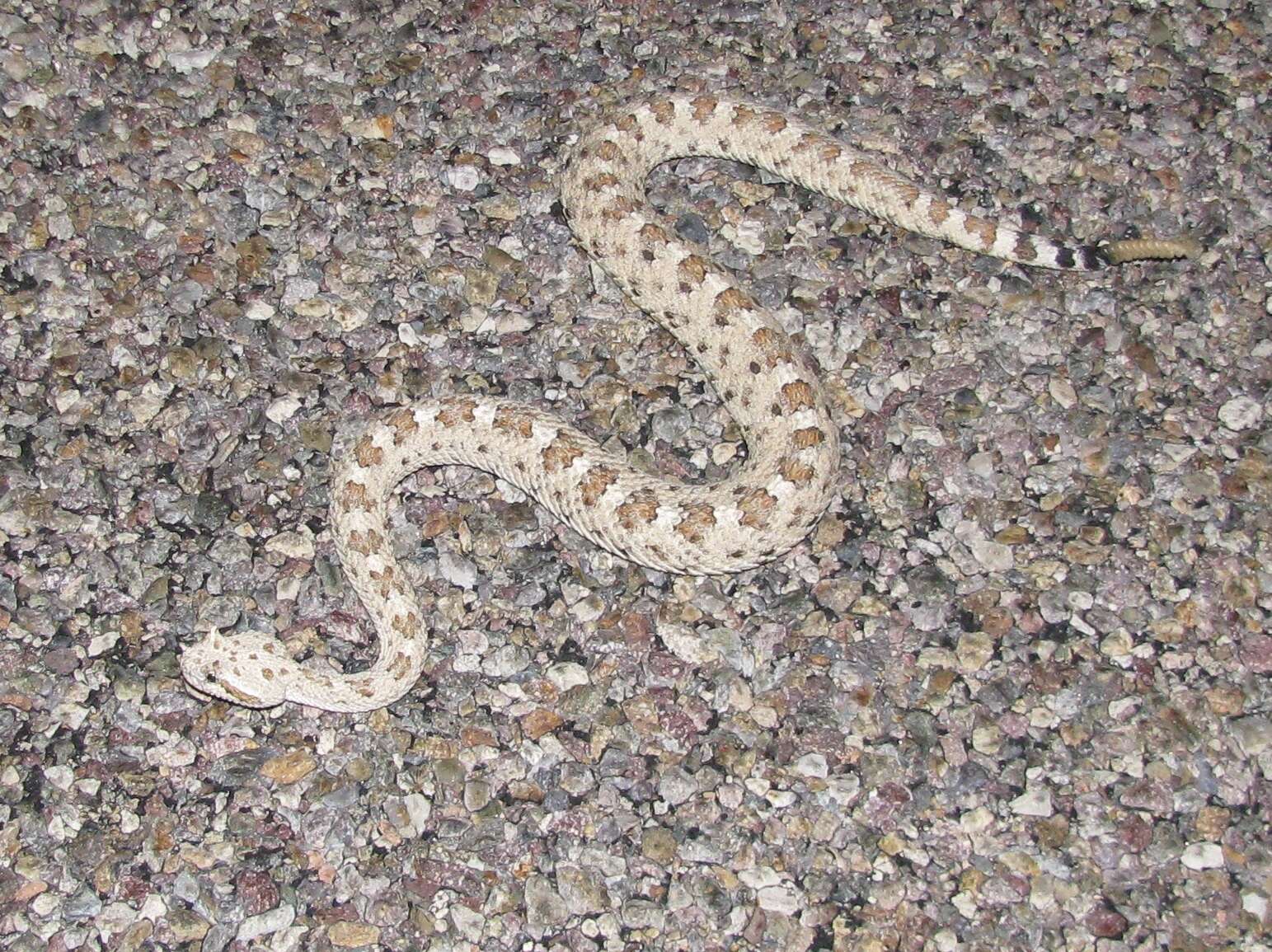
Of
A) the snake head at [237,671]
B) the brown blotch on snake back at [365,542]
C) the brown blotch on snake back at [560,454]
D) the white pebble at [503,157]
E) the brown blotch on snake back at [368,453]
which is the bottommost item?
the snake head at [237,671]

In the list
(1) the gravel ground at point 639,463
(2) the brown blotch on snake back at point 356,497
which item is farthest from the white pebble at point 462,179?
(2) the brown blotch on snake back at point 356,497

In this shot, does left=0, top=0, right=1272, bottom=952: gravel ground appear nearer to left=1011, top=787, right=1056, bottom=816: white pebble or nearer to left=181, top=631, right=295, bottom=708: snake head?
left=1011, top=787, right=1056, bottom=816: white pebble

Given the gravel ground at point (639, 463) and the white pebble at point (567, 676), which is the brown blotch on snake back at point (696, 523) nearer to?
the gravel ground at point (639, 463)

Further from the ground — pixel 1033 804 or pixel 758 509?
pixel 758 509

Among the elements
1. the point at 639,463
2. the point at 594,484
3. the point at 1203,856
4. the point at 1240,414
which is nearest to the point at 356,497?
the point at 594,484

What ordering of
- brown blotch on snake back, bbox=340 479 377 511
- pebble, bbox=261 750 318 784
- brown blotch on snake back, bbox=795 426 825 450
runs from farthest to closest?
brown blotch on snake back, bbox=795 426 825 450
brown blotch on snake back, bbox=340 479 377 511
pebble, bbox=261 750 318 784

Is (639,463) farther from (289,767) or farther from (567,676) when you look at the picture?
(289,767)

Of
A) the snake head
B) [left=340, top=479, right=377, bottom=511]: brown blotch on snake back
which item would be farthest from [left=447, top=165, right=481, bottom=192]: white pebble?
the snake head

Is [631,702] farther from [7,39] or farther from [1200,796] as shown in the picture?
[7,39]
